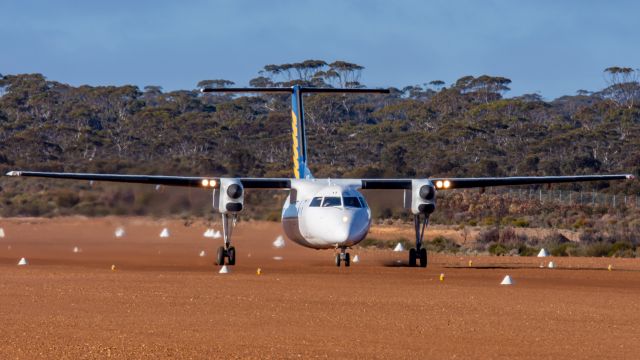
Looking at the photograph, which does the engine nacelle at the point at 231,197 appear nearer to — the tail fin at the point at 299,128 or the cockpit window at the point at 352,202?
the cockpit window at the point at 352,202

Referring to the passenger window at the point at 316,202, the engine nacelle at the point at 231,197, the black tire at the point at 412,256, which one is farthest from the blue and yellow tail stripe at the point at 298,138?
the passenger window at the point at 316,202

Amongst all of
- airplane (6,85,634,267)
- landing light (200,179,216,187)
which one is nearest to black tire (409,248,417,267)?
airplane (6,85,634,267)

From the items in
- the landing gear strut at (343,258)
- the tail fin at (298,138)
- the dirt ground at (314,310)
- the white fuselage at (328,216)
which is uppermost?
the tail fin at (298,138)

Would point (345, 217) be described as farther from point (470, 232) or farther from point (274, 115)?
point (274, 115)

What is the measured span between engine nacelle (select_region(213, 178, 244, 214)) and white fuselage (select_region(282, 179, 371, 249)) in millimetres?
1611

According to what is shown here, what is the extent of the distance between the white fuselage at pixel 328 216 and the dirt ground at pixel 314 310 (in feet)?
3.18

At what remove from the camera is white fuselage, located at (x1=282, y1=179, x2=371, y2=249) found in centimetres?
3180

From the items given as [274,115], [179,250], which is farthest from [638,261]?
[274,115]

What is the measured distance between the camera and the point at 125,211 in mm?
40406

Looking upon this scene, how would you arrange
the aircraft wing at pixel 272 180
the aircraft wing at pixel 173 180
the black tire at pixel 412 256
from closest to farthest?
1. the aircraft wing at pixel 272 180
2. the aircraft wing at pixel 173 180
3. the black tire at pixel 412 256

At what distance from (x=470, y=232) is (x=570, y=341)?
44737 mm

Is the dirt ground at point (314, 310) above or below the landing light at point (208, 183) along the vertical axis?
below

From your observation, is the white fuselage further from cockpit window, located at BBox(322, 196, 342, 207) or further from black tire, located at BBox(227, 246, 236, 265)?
black tire, located at BBox(227, 246, 236, 265)

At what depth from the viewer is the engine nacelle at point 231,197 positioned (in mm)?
34531
